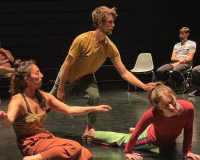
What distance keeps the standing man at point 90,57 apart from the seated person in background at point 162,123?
0.44 meters

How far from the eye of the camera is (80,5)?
7.83 meters

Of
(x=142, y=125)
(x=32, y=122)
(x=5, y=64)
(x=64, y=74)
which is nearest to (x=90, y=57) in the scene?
(x=64, y=74)

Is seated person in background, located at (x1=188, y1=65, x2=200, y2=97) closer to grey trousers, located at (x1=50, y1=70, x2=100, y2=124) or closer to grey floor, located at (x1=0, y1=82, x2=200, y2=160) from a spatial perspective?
grey floor, located at (x1=0, y1=82, x2=200, y2=160)

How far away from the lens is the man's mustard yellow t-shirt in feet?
11.7

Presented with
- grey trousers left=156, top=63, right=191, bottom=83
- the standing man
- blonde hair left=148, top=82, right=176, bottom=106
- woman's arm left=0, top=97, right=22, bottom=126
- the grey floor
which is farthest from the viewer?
grey trousers left=156, top=63, right=191, bottom=83

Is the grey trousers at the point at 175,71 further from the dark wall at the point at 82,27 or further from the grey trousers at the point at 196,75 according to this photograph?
the dark wall at the point at 82,27

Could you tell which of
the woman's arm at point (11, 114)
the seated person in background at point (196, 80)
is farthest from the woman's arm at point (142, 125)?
the seated person in background at point (196, 80)

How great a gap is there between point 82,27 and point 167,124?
5.07 meters

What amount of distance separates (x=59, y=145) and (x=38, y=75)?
0.54 meters

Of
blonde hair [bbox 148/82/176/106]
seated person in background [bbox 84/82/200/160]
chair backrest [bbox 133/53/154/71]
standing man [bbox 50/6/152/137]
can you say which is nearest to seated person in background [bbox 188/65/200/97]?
chair backrest [bbox 133/53/154/71]

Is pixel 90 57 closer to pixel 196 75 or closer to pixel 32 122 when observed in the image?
pixel 32 122

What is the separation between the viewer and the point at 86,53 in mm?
3627

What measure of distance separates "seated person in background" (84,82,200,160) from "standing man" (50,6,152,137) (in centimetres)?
44

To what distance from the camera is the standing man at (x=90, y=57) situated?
11.7ft
